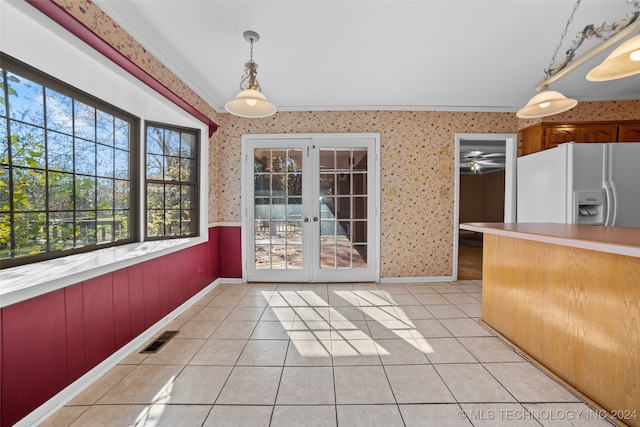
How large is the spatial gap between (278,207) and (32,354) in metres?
2.73

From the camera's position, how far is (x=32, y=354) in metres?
1.39

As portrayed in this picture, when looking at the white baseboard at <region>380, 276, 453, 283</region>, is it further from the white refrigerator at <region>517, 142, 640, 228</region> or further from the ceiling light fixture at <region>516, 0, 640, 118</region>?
the ceiling light fixture at <region>516, 0, 640, 118</region>

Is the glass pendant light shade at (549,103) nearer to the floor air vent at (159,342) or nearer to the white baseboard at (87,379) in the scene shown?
the floor air vent at (159,342)

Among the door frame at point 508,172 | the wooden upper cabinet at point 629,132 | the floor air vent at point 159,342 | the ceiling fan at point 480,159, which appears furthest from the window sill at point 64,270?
the ceiling fan at point 480,159

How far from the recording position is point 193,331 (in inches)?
95.1

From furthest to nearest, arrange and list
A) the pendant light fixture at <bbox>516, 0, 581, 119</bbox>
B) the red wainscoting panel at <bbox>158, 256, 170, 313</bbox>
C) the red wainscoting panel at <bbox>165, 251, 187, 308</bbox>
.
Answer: the red wainscoting panel at <bbox>165, 251, 187, 308</bbox>
the red wainscoting panel at <bbox>158, 256, 170, 313</bbox>
the pendant light fixture at <bbox>516, 0, 581, 119</bbox>

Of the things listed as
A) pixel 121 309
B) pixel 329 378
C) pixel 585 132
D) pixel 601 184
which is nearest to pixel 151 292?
pixel 121 309

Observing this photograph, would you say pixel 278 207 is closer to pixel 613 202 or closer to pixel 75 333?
pixel 75 333

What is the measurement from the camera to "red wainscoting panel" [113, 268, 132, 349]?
6.44 ft

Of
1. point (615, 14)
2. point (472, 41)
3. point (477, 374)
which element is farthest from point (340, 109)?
point (477, 374)

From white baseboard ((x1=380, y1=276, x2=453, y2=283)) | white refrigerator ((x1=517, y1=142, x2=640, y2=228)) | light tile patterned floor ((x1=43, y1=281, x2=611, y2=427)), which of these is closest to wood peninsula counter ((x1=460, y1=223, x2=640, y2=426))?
light tile patterned floor ((x1=43, y1=281, x2=611, y2=427))

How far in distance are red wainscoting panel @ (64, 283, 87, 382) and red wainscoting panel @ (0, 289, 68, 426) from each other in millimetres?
30

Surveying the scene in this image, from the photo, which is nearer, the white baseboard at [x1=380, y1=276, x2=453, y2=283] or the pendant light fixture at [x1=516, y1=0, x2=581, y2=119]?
the pendant light fixture at [x1=516, y1=0, x2=581, y2=119]

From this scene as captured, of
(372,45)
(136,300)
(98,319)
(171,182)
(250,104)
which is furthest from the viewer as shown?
(171,182)
